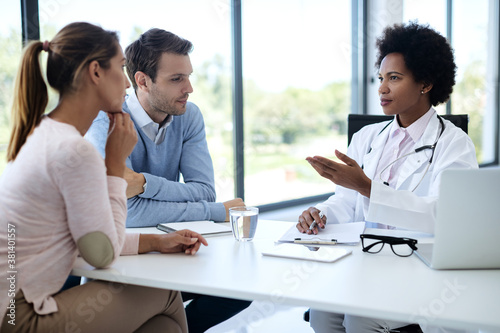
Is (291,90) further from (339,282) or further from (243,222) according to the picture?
(339,282)

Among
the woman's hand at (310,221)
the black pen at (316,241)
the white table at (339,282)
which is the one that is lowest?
the white table at (339,282)

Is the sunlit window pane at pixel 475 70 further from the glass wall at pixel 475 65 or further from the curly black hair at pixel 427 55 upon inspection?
the curly black hair at pixel 427 55

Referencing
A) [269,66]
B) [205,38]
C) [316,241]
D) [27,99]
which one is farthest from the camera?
[269,66]

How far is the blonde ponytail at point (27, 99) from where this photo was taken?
1.20 metres

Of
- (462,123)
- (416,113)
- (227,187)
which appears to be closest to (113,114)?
(416,113)

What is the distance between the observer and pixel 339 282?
108cm

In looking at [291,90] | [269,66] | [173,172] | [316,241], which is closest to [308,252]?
[316,241]

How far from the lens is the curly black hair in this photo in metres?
1.94

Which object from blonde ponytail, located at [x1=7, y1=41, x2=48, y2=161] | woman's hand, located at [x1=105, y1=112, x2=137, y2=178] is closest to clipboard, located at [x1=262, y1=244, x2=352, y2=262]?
woman's hand, located at [x1=105, y1=112, x2=137, y2=178]

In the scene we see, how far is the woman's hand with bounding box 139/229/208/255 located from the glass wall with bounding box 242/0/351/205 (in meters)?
2.02

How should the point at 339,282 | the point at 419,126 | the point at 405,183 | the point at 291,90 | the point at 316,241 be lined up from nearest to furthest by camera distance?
the point at 339,282 < the point at 316,241 < the point at 405,183 < the point at 419,126 < the point at 291,90

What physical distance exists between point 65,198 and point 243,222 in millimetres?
524

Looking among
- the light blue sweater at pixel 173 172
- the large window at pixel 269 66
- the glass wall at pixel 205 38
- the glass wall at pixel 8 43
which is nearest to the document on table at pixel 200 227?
the light blue sweater at pixel 173 172

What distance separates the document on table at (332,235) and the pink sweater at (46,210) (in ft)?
1.80
